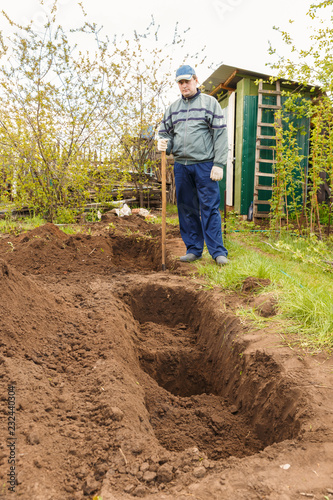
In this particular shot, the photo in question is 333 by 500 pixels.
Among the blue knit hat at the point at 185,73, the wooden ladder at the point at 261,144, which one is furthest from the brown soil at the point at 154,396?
the wooden ladder at the point at 261,144

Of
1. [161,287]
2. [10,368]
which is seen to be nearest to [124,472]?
[10,368]

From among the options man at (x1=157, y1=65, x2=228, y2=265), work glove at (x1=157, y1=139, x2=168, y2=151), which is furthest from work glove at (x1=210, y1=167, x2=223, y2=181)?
work glove at (x1=157, y1=139, x2=168, y2=151)

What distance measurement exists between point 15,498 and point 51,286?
2707mm

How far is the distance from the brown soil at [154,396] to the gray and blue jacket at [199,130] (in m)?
1.43

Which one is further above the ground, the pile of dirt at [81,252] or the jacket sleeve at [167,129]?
the jacket sleeve at [167,129]

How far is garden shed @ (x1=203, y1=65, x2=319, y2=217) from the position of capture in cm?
802

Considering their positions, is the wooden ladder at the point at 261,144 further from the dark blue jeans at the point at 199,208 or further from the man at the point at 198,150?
the man at the point at 198,150

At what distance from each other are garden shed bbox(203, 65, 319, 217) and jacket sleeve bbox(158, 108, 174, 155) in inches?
138

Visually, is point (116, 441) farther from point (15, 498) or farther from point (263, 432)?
point (263, 432)

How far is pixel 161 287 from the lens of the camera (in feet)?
13.2

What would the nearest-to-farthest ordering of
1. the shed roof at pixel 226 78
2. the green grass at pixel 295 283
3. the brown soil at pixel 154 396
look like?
the brown soil at pixel 154 396 → the green grass at pixel 295 283 → the shed roof at pixel 226 78

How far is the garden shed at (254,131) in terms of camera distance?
26.3 ft

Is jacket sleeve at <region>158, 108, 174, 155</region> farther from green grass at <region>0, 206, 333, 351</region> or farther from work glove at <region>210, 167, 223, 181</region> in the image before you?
green grass at <region>0, 206, 333, 351</region>

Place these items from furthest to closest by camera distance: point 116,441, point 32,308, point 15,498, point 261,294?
1. point 261,294
2. point 32,308
3. point 116,441
4. point 15,498
